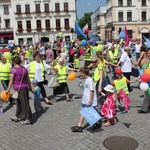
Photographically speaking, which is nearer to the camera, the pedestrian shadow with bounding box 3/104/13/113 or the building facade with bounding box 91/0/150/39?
the pedestrian shadow with bounding box 3/104/13/113

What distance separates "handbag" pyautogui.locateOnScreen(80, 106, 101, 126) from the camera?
19.3 ft

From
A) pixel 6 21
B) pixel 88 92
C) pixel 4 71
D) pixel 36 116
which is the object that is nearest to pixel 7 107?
pixel 4 71

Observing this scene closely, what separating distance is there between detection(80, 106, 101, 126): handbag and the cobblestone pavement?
319 millimetres

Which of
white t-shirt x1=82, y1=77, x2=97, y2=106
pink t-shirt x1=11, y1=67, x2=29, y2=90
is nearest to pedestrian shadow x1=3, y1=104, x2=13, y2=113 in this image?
pink t-shirt x1=11, y1=67, x2=29, y2=90

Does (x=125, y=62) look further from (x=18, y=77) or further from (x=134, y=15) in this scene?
(x=134, y=15)

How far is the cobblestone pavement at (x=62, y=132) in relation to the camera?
543 centimetres

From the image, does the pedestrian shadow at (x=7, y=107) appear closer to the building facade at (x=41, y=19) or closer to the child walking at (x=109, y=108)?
the child walking at (x=109, y=108)

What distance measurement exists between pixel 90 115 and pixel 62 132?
0.80m

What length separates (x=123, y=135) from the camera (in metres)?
5.84

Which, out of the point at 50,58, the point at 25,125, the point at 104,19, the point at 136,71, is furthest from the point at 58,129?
the point at 104,19

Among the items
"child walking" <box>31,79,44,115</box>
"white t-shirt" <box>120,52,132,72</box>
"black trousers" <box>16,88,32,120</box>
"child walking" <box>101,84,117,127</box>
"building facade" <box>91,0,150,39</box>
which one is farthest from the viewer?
"building facade" <box>91,0,150,39</box>

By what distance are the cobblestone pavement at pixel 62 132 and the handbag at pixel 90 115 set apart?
32cm

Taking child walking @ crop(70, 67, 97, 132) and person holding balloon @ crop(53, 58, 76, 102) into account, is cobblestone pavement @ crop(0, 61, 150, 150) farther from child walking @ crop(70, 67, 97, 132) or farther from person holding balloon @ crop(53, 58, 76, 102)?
person holding balloon @ crop(53, 58, 76, 102)

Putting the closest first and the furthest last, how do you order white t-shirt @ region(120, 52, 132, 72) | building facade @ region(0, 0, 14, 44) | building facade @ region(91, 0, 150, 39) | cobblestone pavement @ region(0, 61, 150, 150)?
cobblestone pavement @ region(0, 61, 150, 150) → white t-shirt @ region(120, 52, 132, 72) → building facade @ region(0, 0, 14, 44) → building facade @ region(91, 0, 150, 39)
